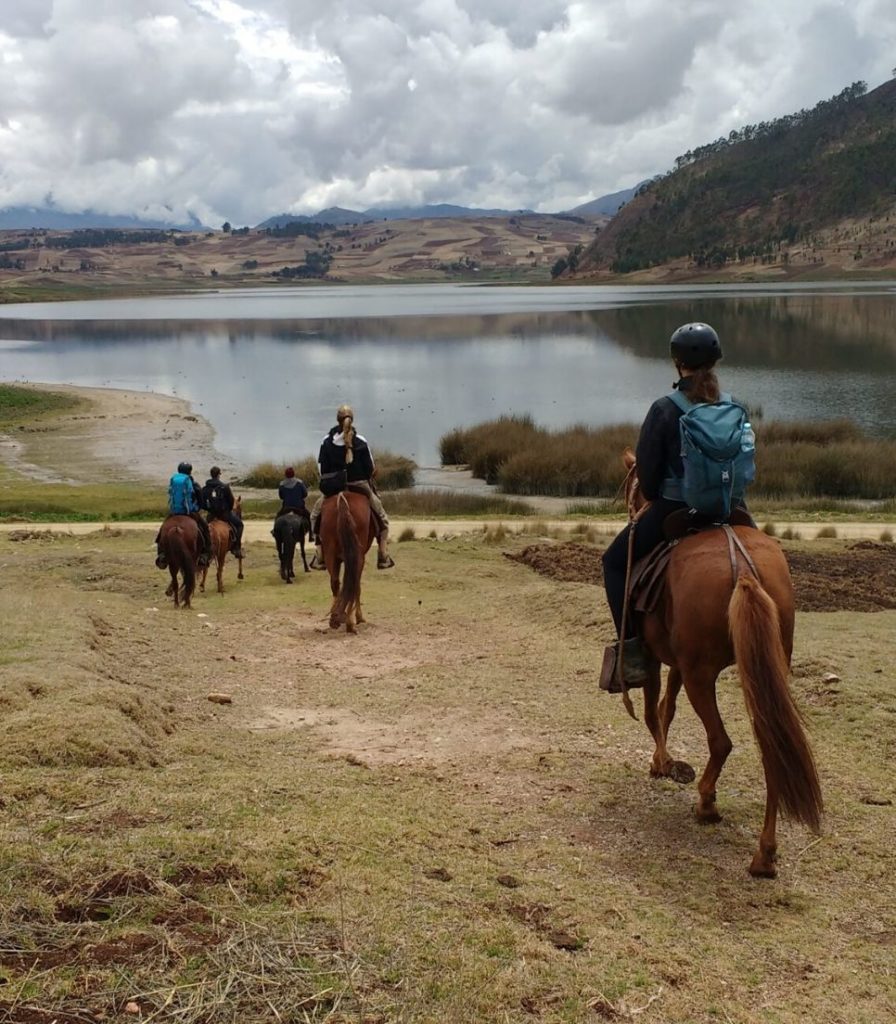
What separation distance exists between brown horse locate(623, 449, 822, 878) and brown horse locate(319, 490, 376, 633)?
703 cm

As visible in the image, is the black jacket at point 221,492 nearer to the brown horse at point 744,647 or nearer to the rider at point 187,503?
the rider at point 187,503

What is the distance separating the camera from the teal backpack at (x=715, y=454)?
19.8 feet

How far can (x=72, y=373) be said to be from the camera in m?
78.2

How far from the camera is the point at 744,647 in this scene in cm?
553

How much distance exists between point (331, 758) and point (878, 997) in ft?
13.9

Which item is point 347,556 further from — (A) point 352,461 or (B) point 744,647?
(B) point 744,647

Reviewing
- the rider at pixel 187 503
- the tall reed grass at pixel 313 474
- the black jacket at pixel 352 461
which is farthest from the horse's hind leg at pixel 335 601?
the tall reed grass at pixel 313 474

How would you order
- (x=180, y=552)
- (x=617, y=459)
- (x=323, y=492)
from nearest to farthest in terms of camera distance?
(x=323, y=492), (x=180, y=552), (x=617, y=459)

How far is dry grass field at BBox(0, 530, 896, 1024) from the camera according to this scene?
3.98m

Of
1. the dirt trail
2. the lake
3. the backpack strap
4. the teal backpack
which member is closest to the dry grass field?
the teal backpack

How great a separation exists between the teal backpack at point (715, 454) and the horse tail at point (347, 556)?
766cm

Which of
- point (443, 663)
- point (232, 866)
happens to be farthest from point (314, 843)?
point (443, 663)

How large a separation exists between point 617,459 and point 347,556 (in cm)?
2337

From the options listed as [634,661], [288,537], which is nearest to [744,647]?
[634,661]
